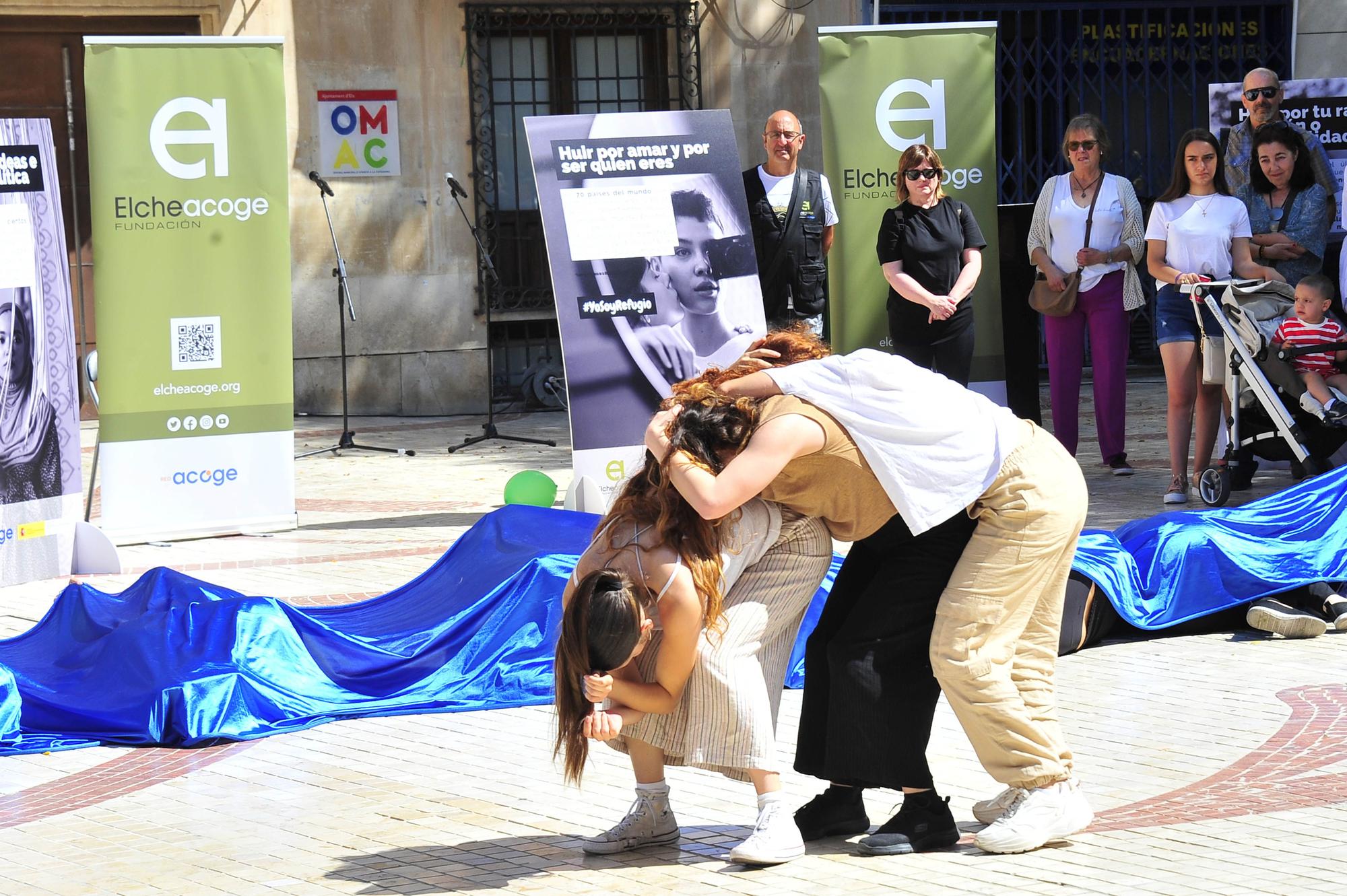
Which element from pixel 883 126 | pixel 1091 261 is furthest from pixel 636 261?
pixel 1091 261

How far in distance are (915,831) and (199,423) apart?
Answer: 5.54m

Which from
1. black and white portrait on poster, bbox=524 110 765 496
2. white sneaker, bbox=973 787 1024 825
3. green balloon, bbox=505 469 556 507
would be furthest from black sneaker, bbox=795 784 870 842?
green balloon, bbox=505 469 556 507

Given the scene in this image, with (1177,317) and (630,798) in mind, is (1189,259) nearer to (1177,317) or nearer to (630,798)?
(1177,317)

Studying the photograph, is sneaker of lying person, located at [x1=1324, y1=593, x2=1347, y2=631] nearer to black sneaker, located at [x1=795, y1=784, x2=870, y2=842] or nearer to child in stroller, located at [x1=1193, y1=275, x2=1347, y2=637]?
child in stroller, located at [x1=1193, y1=275, x2=1347, y2=637]

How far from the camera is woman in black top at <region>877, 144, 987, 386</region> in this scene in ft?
27.9

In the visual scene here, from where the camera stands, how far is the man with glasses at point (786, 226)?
8688 millimetres

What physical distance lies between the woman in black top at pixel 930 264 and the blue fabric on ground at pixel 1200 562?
7.68 feet

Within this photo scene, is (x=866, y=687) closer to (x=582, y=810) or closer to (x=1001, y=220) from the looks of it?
(x=582, y=810)

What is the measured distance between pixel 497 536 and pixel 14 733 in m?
1.97

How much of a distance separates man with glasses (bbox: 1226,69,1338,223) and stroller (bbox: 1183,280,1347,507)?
3.69ft

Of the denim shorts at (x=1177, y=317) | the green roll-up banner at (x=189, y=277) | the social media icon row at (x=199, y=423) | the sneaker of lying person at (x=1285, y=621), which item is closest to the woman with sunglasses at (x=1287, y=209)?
the denim shorts at (x=1177, y=317)

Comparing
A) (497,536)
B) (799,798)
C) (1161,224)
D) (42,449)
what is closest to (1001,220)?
(1161,224)

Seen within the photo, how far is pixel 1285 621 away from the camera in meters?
6.06

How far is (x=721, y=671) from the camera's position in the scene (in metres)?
3.97
